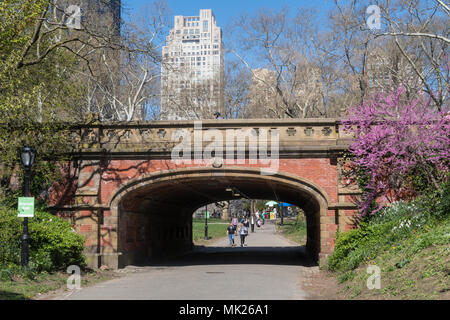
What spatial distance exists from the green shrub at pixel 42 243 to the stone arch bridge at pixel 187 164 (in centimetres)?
231

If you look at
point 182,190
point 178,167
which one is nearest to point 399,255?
point 178,167

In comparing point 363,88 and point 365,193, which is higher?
point 363,88

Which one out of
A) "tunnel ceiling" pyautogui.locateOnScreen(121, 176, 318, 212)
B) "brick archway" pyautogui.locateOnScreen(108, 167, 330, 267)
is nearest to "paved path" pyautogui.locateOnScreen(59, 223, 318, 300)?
"brick archway" pyautogui.locateOnScreen(108, 167, 330, 267)

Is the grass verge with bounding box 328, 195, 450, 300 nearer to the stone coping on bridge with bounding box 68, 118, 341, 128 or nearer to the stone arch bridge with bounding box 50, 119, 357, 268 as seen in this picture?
the stone arch bridge with bounding box 50, 119, 357, 268

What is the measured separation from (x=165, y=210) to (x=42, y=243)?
1171 centimetres

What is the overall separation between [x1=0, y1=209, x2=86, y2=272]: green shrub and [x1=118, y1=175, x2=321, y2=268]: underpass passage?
3.30 meters

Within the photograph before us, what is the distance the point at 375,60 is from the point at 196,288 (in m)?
24.1

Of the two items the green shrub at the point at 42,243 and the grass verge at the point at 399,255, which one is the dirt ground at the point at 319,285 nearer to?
the grass verge at the point at 399,255

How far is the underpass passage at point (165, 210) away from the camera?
19.6 metres

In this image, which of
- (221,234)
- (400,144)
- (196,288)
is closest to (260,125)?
(400,144)

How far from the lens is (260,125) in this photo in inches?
744

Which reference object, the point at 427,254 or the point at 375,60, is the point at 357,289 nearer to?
the point at 427,254

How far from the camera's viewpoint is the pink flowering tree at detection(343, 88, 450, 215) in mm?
16578

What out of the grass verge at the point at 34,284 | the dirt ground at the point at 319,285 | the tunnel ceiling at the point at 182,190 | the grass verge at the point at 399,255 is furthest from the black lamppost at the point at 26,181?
the grass verge at the point at 399,255
